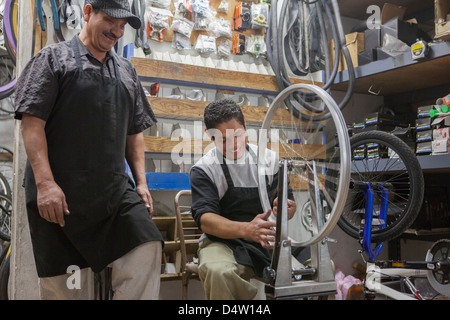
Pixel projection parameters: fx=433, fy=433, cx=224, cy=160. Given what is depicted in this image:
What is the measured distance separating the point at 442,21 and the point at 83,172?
7.26 feet

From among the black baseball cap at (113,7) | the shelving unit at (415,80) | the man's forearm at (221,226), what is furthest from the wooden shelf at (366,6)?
the man's forearm at (221,226)

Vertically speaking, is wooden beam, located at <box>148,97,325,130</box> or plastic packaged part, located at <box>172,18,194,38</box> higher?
plastic packaged part, located at <box>172,18,194,38</box>

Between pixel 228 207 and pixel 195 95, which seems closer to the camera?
pixel 228 207

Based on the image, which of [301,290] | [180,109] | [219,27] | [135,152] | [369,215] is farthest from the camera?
[219,27]

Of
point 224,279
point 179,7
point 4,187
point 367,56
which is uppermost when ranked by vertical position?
point 179,7

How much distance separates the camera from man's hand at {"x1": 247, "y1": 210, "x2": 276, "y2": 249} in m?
1.45

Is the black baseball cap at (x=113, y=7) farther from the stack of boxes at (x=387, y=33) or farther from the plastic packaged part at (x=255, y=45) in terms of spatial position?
the stack of boxes at (x=387, y=33)

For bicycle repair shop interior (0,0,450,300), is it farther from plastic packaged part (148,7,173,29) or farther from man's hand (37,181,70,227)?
man's hand (37,181,70,227)

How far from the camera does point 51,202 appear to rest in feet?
4.67

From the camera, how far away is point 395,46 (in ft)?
9.73

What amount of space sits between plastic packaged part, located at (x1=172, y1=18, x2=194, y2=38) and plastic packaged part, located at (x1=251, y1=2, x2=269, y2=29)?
0.48 metres

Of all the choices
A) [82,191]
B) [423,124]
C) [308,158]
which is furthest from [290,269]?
[423,124]

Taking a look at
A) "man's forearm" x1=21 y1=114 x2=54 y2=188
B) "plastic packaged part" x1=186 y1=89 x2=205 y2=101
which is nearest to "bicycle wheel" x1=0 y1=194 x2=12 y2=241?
"plastic packaged part" x1=186 y1=89 x2=205 y2=101

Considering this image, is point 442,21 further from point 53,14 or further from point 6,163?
point 6,163
